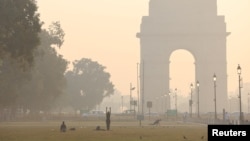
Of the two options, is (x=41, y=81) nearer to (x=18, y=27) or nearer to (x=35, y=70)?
(x=35, y=70)

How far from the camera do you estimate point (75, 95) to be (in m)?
136

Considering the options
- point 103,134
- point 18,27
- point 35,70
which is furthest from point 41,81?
point 103,134

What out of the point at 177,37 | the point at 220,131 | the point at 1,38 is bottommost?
the point at 220,131

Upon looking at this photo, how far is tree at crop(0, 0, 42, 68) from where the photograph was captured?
37344 mm

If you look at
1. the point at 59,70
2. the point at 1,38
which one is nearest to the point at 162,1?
the point at 59,70

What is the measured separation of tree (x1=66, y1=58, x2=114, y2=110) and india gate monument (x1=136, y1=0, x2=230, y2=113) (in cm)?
1884

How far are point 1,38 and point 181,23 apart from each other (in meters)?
90.1

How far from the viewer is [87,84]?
147250mm

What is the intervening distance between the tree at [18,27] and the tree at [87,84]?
312ft

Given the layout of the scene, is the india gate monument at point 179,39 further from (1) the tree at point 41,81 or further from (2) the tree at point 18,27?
(2) the tree at point 18,27

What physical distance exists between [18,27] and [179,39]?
8959 centimetres

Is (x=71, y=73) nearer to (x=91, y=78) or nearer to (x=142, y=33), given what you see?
(x=91, y=78)

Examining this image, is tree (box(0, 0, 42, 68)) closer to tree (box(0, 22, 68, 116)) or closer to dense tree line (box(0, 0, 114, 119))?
dense tree line (box(0, 0, 114, 119))

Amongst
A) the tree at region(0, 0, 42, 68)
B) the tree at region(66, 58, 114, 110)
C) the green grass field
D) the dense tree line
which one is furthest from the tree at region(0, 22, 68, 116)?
the tree at region(66, 58, 114, 110)
